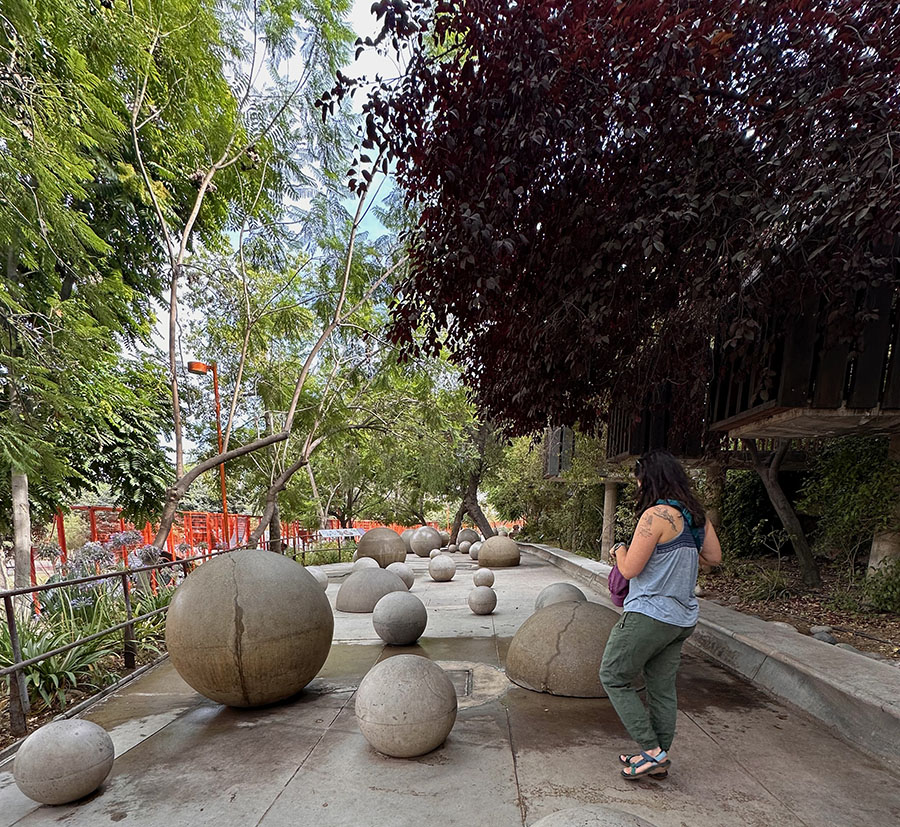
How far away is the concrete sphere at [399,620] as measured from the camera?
6883mm

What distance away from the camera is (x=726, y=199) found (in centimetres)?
419

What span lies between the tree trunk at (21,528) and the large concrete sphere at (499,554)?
10746 mm

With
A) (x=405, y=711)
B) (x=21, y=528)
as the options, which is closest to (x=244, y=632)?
(x=405, y=711)

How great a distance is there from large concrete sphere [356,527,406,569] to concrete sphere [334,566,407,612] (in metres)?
5.44

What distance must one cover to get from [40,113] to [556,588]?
8.59 m

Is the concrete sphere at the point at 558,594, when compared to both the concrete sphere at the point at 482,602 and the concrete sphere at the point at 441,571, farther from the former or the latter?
the concrete sphere at the point at 441,571

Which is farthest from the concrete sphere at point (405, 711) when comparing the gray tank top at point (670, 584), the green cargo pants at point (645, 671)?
the gray tank top at point (670, 584)

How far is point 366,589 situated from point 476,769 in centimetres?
576

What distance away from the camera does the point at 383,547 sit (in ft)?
48.9

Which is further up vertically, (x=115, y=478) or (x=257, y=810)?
(x=115, y=478)

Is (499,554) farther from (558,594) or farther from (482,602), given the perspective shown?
(558,594)

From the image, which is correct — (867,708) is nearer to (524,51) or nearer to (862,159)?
(862,159)

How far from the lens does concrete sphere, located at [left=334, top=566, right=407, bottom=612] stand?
29.5ft

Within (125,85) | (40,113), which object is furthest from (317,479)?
(40,113)
